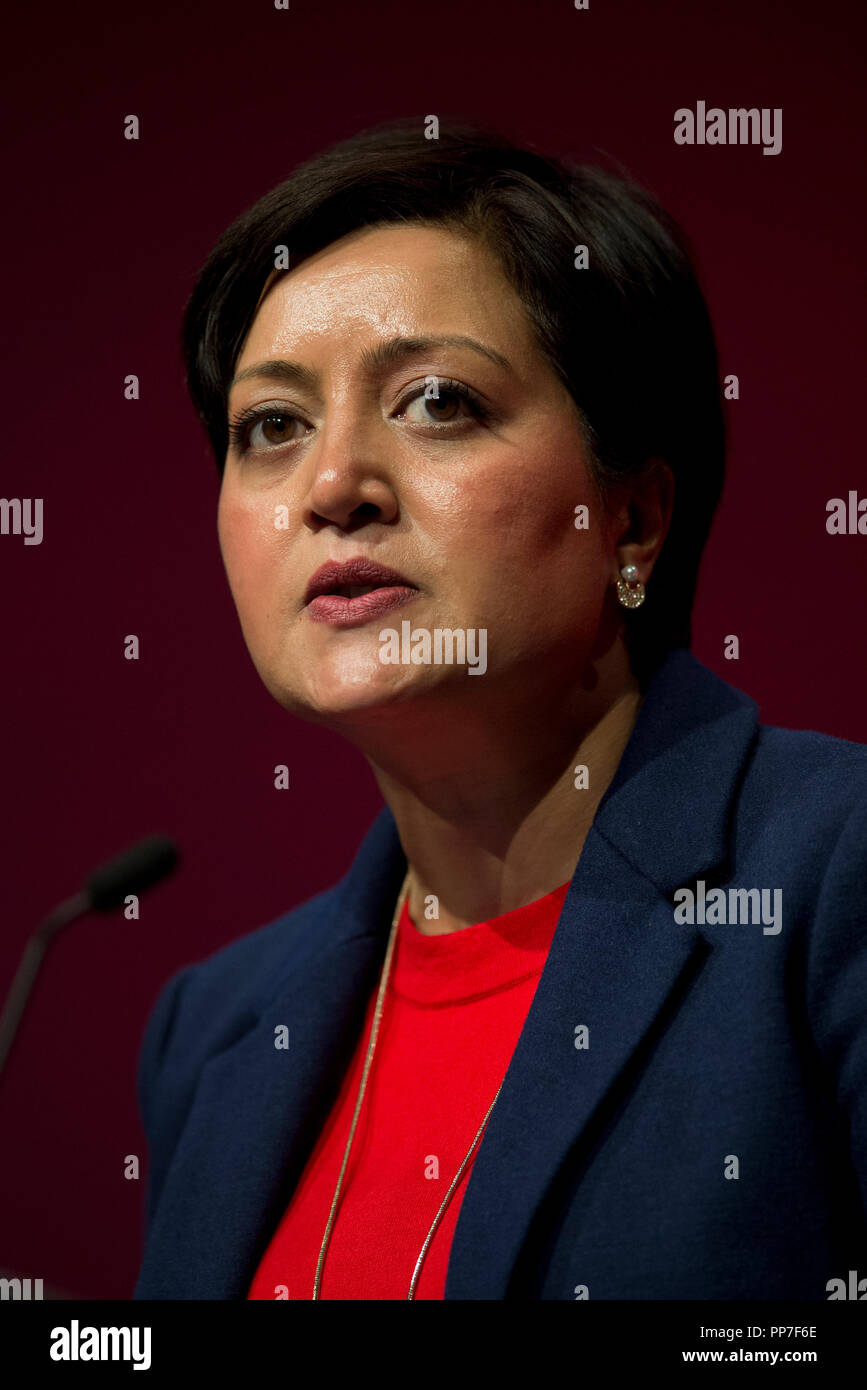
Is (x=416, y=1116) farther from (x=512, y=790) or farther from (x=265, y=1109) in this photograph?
(x=512, y=790)

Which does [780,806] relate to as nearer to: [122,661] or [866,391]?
[866,391]

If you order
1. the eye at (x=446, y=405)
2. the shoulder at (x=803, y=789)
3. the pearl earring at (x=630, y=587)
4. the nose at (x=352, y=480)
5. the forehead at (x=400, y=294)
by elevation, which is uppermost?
the forehead at (x=400, y=294)

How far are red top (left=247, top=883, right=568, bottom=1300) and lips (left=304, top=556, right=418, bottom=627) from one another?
41 centimetres

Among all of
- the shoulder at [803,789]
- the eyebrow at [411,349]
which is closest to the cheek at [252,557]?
the eyebrow at [411,349]

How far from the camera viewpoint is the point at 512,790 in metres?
1.67

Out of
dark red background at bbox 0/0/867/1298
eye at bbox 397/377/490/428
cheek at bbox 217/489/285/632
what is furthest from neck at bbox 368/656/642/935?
dark red background at bbox 0/0/867/1298

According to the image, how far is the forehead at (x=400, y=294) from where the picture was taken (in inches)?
61.2

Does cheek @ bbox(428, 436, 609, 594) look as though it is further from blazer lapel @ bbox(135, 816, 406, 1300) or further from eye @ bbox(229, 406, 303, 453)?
blazer lapel @ bbox(135, 816, 406, 1300)

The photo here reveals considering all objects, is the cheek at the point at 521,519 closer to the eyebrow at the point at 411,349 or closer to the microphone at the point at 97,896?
the eyebrow at the point at 411,349

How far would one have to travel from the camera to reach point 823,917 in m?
1.32

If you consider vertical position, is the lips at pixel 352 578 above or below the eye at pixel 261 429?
below

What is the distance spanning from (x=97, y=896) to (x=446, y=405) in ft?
2.12

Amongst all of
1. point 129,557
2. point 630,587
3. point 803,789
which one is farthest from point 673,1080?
point 129,557
